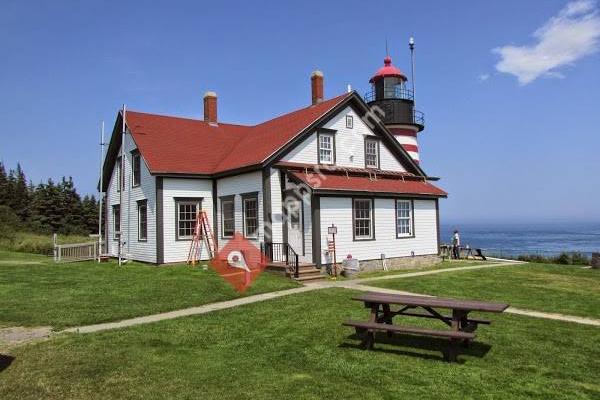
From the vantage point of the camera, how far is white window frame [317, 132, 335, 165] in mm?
20453

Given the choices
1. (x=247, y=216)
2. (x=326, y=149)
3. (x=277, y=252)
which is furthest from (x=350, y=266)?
(x=326, y=149)

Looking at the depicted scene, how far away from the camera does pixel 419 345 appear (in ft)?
26.5

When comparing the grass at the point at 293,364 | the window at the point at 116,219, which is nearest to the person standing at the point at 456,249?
the grass at the point at 293,364

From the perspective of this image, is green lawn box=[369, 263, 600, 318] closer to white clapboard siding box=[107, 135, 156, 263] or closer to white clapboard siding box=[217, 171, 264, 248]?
white clapboard siding box=[217, 171, 264, 248]

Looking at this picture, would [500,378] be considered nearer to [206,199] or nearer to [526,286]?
[526,286]

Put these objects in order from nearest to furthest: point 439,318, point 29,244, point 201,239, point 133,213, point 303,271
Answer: point 439,318, point 303,271, point 201,239, point 133,213, point 29,244

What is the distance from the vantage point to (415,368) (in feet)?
22.5

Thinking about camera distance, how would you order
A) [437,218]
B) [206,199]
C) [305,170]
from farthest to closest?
[437,218] → [206,199] → [305,170]

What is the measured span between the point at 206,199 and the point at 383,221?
7.45 meters

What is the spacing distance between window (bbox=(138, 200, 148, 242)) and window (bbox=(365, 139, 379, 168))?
31.9ft

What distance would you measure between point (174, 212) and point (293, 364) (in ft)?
47.5

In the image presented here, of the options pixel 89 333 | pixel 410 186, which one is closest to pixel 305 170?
pixel 410 186

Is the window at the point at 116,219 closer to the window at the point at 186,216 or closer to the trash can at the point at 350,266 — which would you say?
the window at the point at 186,216

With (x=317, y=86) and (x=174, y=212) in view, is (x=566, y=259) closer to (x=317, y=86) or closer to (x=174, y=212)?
(x=317, y=86)
